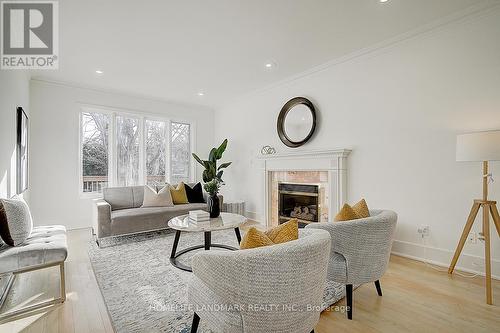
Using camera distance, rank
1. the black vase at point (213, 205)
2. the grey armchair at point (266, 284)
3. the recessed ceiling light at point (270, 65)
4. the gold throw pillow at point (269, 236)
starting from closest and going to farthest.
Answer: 1. the grey armchair at point (266, 284)
2. the gold throw pillow at point (269, 236)
3. the black vase at point (213, 205)
4. the recessed ceiling light at point (270, 65)

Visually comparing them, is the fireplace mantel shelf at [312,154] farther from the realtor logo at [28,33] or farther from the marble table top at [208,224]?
the realtor logo at [28,33]

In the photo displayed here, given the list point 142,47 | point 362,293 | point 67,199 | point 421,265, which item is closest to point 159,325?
point 362,293

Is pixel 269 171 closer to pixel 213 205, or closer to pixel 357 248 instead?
pixel 213 205

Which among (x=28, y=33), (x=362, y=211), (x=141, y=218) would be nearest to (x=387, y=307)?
(x=362, y=211)

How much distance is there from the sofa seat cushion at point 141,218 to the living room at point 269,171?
0.07ft

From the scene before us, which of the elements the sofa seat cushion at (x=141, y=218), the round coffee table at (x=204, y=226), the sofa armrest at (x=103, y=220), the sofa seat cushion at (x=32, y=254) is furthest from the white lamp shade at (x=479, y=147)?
the sofa armrest at (x=103, y=220)

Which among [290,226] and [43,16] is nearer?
[290,226]

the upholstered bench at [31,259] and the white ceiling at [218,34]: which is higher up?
the white ceiling at [218,34]

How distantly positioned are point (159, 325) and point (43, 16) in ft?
10.3

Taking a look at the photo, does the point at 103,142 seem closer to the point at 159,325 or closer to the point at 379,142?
the point at 159,325

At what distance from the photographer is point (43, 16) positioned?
2.55 m

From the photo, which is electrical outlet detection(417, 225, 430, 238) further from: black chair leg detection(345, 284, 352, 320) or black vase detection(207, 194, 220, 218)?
black vase detection(207, 194, 220, 218)

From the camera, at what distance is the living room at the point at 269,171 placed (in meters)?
1.76

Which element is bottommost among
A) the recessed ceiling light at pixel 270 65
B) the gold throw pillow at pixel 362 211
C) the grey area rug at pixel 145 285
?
the grey area rug at pixel 145 285
